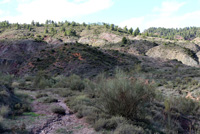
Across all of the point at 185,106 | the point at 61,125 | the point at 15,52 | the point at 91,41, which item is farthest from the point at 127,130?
the point at 91,41

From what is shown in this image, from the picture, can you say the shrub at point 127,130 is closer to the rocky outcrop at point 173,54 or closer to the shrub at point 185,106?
the shrub at point 185,106

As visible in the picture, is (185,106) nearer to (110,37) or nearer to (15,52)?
(15,52)

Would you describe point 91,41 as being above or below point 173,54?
above

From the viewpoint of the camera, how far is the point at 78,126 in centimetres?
727

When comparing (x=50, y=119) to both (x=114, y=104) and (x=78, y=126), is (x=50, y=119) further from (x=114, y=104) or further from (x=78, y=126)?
(x=114, y=104)

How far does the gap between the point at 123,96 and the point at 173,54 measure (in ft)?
200

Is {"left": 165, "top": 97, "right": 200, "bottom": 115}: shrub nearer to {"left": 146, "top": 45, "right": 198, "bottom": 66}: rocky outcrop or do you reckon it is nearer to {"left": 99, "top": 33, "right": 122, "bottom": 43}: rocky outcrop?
{"left": 146, "top": 45, "right": 198, "bottom": 66}: rocky outcrop

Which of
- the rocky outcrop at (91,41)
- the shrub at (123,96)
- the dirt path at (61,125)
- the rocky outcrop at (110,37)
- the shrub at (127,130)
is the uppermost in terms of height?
the rocky outcrop at (110,37)

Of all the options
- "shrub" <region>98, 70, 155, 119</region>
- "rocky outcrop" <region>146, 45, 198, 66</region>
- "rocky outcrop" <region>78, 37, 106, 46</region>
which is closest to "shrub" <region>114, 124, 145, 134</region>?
"shrub" <region>98, 70, 155, 119</region>

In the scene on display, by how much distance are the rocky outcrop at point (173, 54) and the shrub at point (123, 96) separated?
57673 mm

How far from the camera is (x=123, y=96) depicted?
7.29 m

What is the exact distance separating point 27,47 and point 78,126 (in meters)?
50.0

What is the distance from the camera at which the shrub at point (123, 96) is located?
7.21 metres

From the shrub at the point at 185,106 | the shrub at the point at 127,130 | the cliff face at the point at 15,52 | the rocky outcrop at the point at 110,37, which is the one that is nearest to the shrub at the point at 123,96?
the shrub at the point at 127,130
